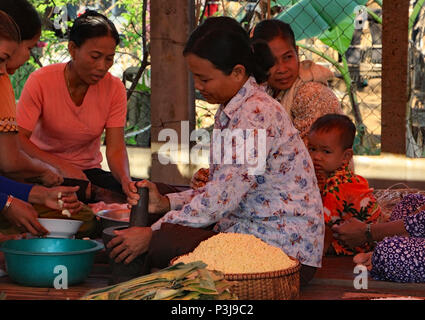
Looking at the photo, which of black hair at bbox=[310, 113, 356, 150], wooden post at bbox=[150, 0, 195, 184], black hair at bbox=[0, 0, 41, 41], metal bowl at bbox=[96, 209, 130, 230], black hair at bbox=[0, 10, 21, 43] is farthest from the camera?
wooden post at bbox=[150, 0, 195, 184]

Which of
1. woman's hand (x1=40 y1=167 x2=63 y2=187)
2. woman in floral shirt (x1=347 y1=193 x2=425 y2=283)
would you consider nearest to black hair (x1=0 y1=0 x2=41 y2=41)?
woman's hand (x1=40 y1=167 x2=63 y2=187)

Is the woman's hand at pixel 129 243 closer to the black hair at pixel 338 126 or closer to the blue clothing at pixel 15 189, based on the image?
the blue clothing at pixel 15 189

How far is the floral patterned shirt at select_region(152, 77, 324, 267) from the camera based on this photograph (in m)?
2.69

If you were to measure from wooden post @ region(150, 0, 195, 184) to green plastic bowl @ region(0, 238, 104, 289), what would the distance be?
5.74 ft

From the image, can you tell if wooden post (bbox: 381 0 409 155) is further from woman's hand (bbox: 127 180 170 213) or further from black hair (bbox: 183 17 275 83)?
woman's hand (bbox: 127 180 170 213)

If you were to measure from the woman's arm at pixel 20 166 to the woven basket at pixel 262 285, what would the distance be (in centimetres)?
154

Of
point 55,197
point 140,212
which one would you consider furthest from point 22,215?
point 140,212

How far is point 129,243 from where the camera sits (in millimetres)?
2697

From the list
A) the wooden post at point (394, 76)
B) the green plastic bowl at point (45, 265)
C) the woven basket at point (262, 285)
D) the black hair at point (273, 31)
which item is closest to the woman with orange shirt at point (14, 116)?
the green plastic bowl at point (45, 265)

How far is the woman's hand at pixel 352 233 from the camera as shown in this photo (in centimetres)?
337

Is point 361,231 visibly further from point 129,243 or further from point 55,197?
point 55,197

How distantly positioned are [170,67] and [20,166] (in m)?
1.34

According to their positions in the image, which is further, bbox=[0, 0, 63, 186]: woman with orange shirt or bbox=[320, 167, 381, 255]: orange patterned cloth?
bbox=[320, 167, 381, 255]: orange patterned cloth

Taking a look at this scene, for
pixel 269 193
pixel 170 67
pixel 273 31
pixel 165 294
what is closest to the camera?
pixel 165 294
